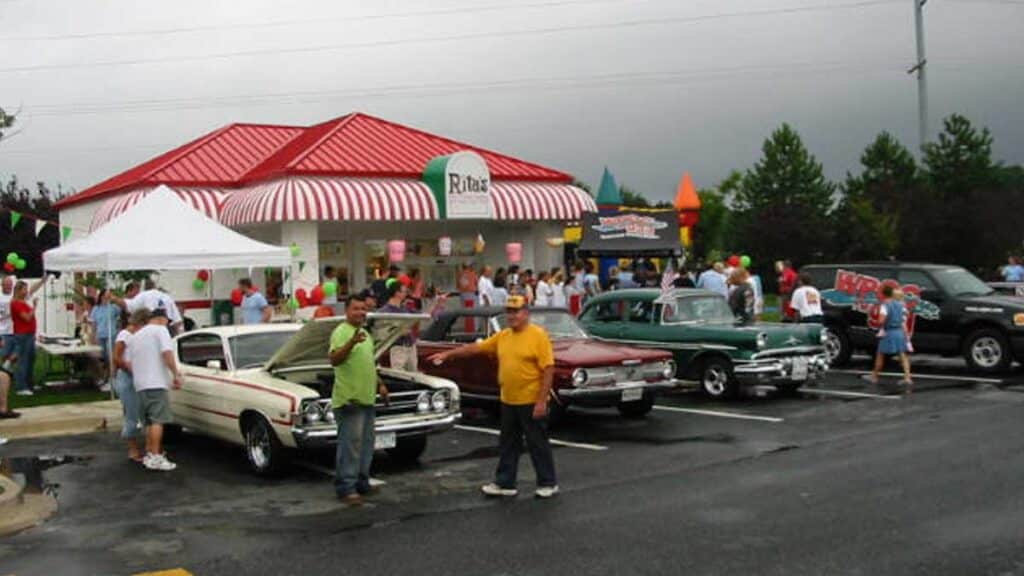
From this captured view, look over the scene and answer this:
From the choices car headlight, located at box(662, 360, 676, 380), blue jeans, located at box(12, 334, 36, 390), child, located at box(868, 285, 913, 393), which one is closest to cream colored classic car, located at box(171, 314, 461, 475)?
car headlight, located at box(662, 360, 676, 380)

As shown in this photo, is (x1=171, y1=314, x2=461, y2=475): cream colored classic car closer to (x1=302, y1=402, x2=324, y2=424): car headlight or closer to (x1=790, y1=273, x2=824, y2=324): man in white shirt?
(x1=302, y1=402, x2=324, y2=424): car headlight

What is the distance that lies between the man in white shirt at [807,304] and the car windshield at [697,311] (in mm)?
2255

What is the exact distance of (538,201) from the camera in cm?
2812

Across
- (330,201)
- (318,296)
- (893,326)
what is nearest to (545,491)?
(893,326)

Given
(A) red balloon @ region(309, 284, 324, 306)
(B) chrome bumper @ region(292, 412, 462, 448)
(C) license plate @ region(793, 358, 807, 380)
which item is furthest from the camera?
(A) red balloon @ region(309, 284, 324, 306)

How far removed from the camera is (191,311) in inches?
1045

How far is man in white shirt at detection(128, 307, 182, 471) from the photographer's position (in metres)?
10.4

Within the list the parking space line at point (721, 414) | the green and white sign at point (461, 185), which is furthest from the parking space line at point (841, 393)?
the green and white sign at point (461, 185)

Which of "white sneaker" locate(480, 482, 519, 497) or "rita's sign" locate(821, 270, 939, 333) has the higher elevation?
"rita's sign" locate(821, 270, 939, 333)

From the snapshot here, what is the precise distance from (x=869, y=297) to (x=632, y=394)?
24.7 feet

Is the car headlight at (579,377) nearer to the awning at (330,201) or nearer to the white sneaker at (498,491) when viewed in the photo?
the white sneaker at (498,491)

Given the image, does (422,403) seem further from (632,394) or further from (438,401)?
(632,394)

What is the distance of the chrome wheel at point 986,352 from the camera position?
16.8 m

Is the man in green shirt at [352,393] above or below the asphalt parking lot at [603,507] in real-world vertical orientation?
above
